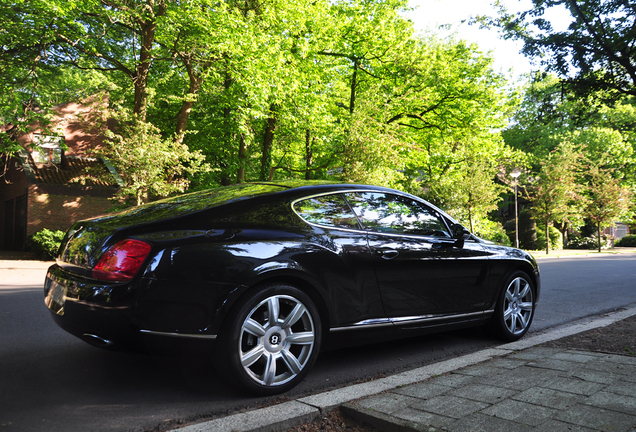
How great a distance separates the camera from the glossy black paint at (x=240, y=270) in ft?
9.91

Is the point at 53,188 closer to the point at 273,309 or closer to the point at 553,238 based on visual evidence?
the point at 273,309

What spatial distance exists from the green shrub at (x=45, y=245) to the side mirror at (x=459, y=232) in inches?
629

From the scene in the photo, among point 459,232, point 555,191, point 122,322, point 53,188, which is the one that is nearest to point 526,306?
point 459,232

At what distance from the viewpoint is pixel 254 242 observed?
10.9 feet

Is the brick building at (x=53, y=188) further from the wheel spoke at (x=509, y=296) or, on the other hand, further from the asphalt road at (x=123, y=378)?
the wheel spoke at (x=509, y=296)

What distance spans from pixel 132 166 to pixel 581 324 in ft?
42.8

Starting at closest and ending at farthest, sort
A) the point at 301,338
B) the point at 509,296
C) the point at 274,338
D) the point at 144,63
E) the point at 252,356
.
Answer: the point at 252,356 < the point at 274,338 < the point at 301,338 < the point at 509,296 < the point at 144,63

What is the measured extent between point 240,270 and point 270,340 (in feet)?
1.80

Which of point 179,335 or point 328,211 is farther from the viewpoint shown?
point 328,211

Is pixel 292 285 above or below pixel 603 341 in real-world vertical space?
above

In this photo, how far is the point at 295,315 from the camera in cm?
342

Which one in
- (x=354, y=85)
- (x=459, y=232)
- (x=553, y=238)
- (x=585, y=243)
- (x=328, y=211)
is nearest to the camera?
(x=328, y=211)

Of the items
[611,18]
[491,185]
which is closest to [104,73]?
[491,185]

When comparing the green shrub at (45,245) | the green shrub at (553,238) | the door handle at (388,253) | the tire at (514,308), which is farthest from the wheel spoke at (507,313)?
the green shrub at (553,238)
